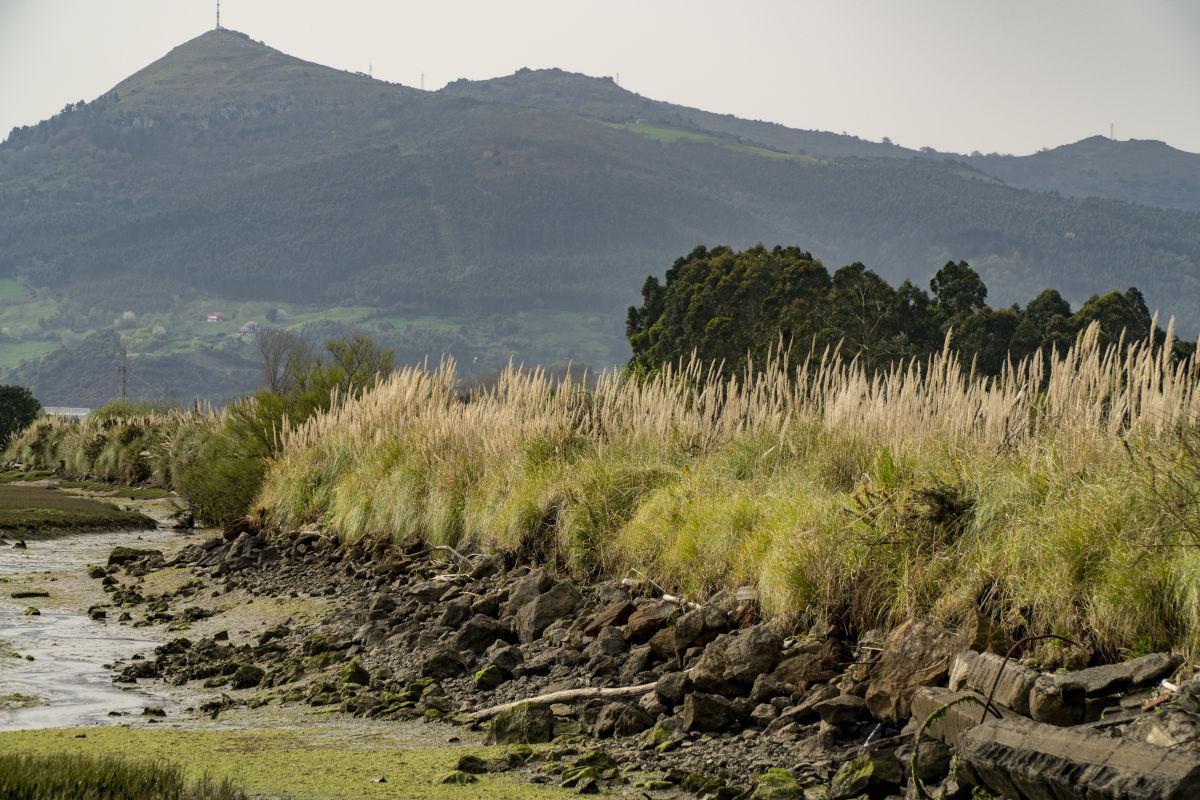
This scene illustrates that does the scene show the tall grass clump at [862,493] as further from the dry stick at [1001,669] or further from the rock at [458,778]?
the rock at [458,778]

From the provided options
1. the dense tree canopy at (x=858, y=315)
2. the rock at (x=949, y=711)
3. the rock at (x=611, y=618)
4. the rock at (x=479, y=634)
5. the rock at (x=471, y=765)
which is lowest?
the rock at (x=479, y=634)

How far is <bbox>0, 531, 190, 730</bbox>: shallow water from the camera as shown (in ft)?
29.5

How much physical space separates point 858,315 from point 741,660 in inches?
1188

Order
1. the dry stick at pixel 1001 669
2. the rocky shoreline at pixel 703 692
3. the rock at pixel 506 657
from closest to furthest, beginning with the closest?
the rocky shoreline at pixel 703 692, the dry stick at pixel 1001 669, the rock at pixel 506 657

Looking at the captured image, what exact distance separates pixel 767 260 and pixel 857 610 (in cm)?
3517

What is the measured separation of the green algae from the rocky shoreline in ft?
0.70

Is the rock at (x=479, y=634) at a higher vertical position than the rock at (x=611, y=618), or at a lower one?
lower

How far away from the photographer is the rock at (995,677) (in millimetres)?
5664

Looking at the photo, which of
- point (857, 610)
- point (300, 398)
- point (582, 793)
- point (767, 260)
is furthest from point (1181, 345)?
point (582, 793)

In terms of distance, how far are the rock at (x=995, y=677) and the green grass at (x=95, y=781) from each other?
342cm

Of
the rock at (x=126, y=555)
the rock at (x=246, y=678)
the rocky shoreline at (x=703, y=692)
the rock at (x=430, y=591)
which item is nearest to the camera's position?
the rocky shoreline at (x=703, y=692)

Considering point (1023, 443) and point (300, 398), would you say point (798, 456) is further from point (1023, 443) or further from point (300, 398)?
point (300, 398)

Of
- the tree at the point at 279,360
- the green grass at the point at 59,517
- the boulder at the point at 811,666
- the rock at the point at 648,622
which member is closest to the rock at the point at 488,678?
the rock at the point at 648,622

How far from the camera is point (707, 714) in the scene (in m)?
Answer: 6.87
